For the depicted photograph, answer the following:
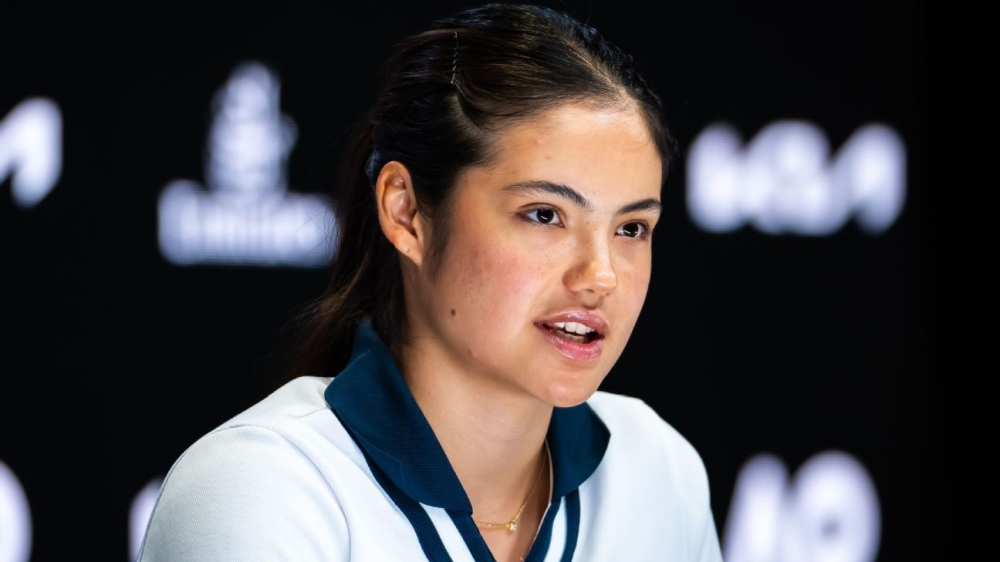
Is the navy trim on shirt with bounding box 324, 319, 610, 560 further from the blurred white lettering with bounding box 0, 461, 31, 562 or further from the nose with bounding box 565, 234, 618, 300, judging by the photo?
the blurred white lettering with bounding box 0, 461, 31, 562

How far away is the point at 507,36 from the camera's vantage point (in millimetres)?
1604

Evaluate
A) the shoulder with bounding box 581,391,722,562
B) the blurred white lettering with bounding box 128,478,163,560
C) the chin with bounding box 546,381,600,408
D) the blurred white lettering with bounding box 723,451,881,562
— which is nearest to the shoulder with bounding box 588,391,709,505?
the shoulder with bounding box 581,391,722,562

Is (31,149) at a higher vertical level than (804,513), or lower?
higher

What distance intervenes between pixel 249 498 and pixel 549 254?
0.42 m

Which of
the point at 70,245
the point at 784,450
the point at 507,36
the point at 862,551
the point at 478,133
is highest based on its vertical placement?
the point at 507,36

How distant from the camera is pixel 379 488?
5.02 ft

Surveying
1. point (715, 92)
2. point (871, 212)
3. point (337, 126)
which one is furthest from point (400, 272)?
point (871, 212)

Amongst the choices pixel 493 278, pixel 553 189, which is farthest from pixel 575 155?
pixel 493 278

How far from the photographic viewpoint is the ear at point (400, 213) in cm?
161

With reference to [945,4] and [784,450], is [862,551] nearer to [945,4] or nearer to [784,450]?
[784,450]

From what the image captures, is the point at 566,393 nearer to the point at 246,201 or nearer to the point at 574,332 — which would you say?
the point at 574,332

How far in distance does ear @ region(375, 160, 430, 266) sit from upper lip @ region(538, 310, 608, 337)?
0.62 feet

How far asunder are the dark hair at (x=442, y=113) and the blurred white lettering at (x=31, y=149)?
29.1 inches

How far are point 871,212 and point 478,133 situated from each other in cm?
135
